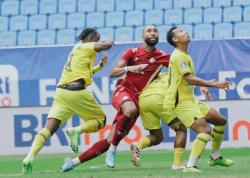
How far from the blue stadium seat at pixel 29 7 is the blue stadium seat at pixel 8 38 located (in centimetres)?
93

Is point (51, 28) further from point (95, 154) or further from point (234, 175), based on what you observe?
point (234, 175)

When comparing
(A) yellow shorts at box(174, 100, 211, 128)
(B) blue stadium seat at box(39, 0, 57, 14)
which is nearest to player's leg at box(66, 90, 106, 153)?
(A) yellow shorts at box(174, 100, 211, 128)

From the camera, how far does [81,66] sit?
12.5 m

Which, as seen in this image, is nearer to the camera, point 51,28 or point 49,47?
point 49,47

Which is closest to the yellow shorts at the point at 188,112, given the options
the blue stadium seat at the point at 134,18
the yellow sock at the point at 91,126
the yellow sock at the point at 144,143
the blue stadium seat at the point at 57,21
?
the yellow sock at the point at 144,143

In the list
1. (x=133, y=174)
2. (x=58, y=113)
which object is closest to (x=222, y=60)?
(x=58, y=113)

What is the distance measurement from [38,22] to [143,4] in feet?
9.27

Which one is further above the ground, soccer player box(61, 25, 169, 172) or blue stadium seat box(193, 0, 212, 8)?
blue stadium seat box(193, 0, 212, 8)

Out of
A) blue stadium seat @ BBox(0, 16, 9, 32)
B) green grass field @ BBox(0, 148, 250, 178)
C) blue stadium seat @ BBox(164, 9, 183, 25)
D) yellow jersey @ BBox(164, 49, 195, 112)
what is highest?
blue stadium seat @ BBox(164, 9, 183, 25)

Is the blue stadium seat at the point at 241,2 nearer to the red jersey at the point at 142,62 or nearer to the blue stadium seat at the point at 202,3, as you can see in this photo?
the blue stadium seat at the point at 202,3

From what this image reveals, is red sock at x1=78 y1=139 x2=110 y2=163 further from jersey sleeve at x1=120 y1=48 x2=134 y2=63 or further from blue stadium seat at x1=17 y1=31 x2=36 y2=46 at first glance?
blue stadium seat at x1=17 y1=31 x2=36 y2=46

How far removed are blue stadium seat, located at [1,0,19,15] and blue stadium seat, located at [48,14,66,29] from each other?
3.77 ft

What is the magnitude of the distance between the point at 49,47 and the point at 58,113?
Result: 7.84m

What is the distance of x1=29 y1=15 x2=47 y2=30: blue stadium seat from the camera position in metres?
23.6
